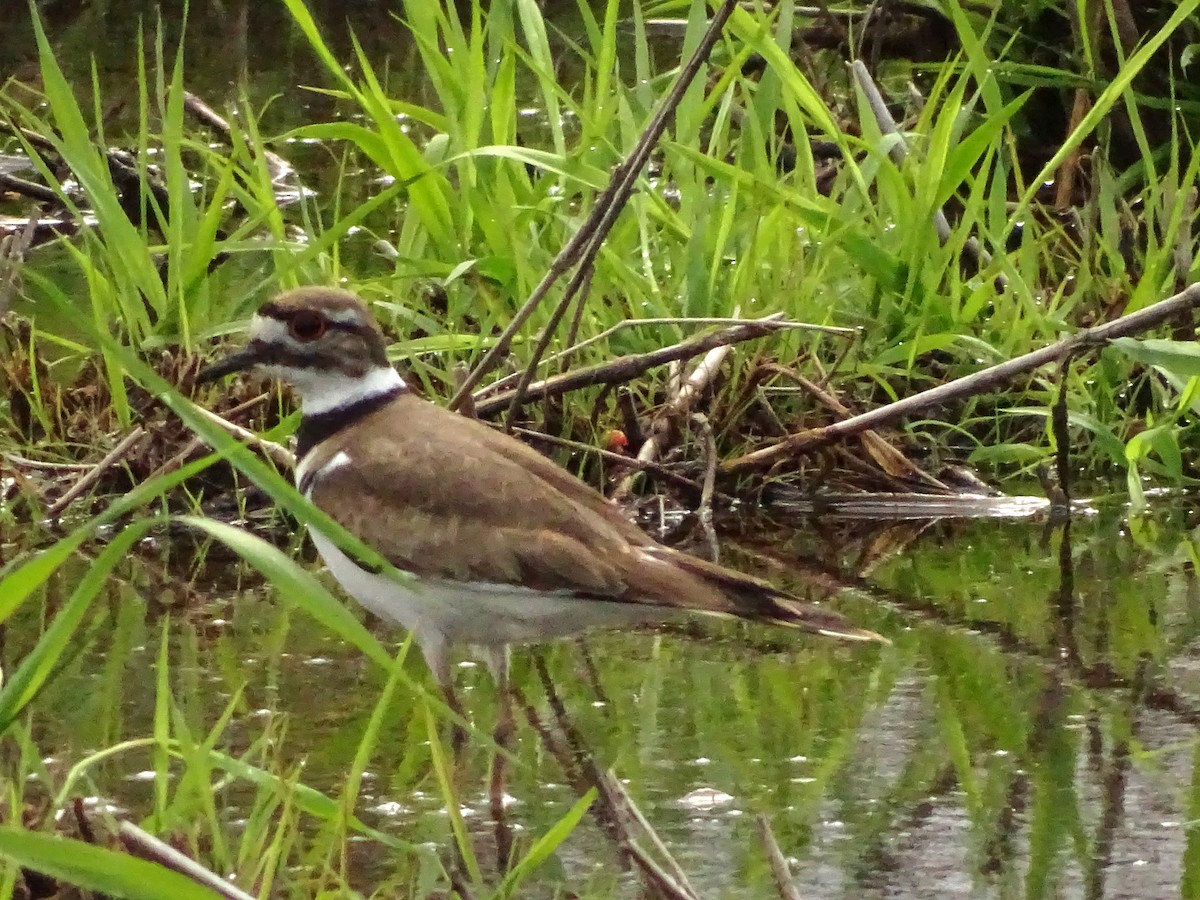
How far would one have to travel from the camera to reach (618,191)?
3.88 metres

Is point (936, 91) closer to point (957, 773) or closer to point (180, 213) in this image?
point (180, 213)

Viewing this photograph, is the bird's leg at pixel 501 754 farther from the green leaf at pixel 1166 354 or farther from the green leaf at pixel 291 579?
the green leaf at pixel 1166 354

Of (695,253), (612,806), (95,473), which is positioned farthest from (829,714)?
(95,473)

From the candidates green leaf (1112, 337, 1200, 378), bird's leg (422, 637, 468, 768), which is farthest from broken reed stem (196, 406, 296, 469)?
green leaf (1112, 337, 1200, 378)

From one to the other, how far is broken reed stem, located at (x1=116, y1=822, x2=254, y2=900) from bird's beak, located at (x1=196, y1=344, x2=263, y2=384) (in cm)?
190

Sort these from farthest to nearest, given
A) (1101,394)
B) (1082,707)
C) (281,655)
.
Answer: (1101,394) < (281,655) < (1082,707)

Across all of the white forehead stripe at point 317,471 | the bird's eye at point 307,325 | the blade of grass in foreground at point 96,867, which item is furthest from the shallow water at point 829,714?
the blade of grass in foreground at point 96,867

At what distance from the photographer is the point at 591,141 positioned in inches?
192

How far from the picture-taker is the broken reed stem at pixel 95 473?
4.35m

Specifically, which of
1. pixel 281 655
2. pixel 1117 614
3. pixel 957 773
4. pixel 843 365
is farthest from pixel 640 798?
pixel 843 365

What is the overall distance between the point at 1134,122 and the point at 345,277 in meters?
2.07

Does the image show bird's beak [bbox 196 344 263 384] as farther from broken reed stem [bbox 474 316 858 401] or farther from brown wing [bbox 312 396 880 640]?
broken reed stem [bbox 474 316 858 401]

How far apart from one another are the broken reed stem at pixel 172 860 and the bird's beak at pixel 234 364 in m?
1.90

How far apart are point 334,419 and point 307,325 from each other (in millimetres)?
200
